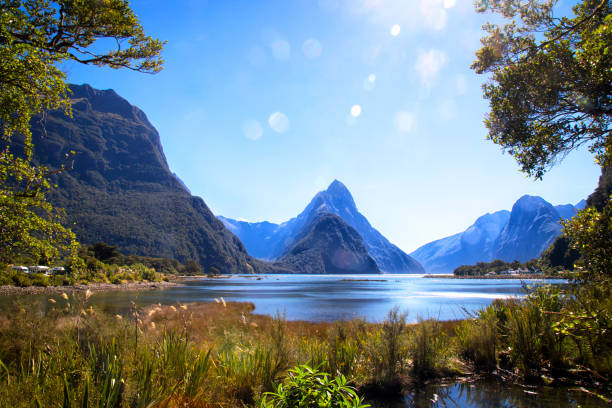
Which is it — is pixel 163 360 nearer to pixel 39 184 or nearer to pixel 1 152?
pixel 39 184

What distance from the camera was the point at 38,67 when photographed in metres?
7.42

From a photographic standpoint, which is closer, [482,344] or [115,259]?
[482,344]

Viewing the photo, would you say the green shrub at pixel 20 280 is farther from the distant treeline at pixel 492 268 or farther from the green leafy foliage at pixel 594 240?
the distant treeline at pixel 492 268

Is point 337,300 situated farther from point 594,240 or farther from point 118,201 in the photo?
point 118,201

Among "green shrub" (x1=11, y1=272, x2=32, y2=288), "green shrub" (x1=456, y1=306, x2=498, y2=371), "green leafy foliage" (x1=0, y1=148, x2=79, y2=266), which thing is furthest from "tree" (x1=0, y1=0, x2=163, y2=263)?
"green shrub" (x1=11, y1=272, x2=32, y2=288)

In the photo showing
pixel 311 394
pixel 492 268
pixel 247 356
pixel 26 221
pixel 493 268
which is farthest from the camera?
pixel 492 268

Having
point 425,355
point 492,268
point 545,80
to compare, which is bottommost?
point 492,268

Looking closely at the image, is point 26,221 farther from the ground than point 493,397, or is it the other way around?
point 26,221

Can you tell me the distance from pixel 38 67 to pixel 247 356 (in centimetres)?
879

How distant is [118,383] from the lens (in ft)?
10.3

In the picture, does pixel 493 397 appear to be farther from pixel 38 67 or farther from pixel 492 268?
pixel 492 268

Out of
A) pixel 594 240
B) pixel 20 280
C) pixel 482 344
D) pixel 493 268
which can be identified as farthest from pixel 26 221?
pixel 493 268

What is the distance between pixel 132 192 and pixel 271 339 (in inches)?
7546

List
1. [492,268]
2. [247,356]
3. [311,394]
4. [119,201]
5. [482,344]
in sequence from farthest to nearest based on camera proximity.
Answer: [492,268] → [119,201] → [482,344] → [247,356] → [311,394]
